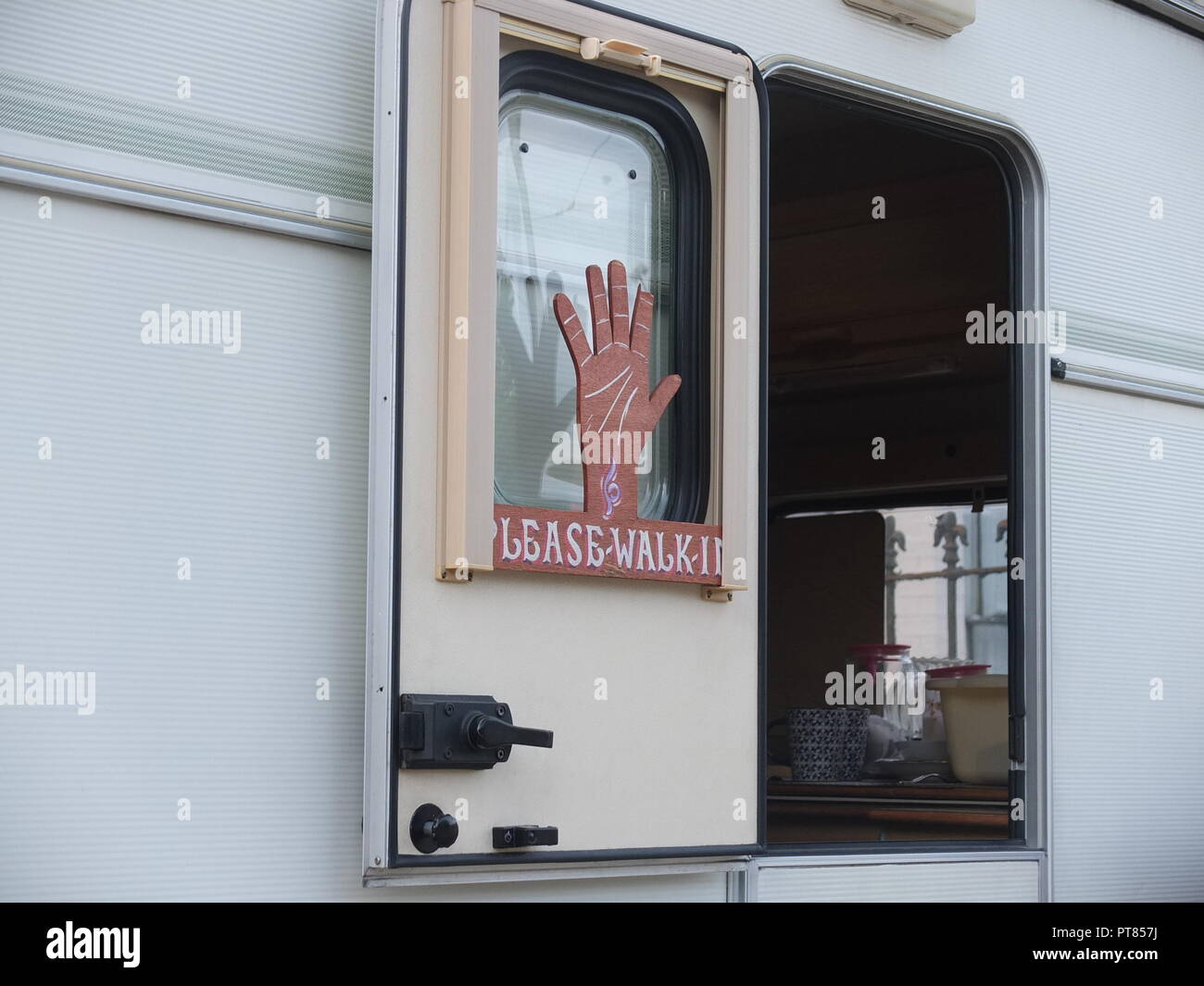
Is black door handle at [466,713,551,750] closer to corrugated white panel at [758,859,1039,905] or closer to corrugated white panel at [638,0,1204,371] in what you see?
corrugated white panel at [758,859,1039,905]

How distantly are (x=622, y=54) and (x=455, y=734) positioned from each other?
1126mm

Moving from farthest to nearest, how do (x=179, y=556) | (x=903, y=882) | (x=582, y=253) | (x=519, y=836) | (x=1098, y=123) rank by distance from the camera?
1. (x=1098, y=123)
2. (x=903, y=882)
3. (x=582, y=253)
4. (x=519, y=836)
5. (x=179, y=556)

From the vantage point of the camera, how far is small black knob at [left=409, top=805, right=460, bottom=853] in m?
2.30

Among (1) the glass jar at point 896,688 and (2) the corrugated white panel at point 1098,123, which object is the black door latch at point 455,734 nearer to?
(2) the corrugated white panel at point 1098,123

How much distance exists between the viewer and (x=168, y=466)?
7.39ft

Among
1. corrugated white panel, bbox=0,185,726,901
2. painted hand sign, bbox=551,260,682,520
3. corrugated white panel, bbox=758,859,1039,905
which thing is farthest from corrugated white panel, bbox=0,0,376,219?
corrugated white panel, bbox=758,859,1039,905

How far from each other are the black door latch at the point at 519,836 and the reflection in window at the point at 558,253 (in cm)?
50

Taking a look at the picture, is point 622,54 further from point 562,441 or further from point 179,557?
point 179,557

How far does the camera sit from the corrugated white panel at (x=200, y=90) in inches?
86.3

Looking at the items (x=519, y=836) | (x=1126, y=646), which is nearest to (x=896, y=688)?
(x=1126, y=646)

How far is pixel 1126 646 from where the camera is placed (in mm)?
3539
